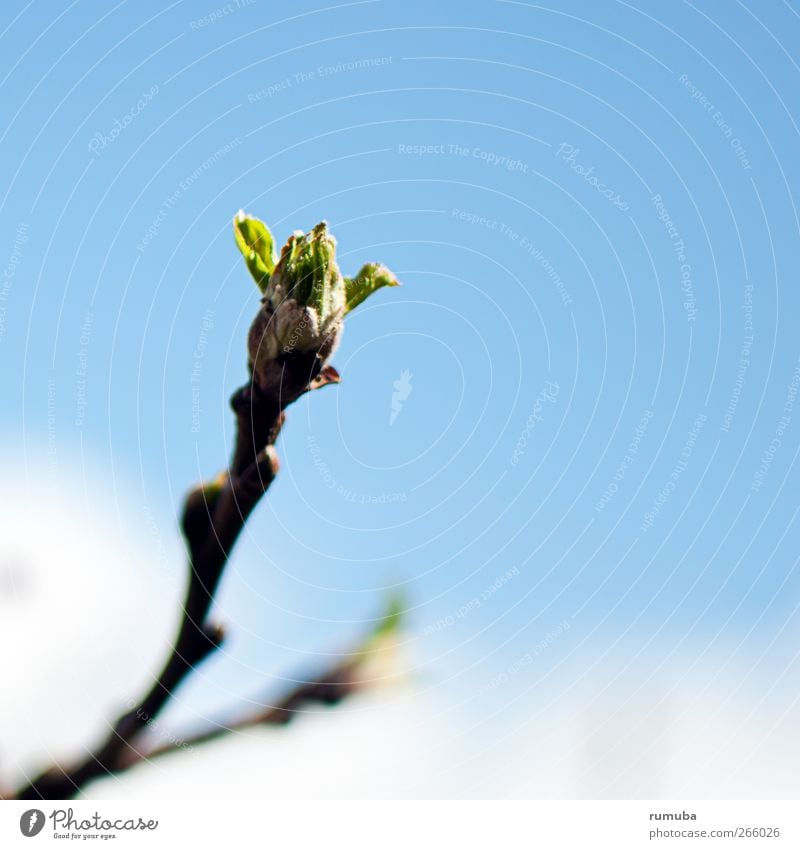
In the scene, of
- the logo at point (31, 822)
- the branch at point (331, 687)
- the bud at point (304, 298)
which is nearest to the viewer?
the bud at point (304, 298)

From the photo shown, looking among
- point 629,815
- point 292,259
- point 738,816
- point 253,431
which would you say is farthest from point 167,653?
point 738,816

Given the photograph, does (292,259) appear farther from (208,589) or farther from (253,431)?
(208,589)

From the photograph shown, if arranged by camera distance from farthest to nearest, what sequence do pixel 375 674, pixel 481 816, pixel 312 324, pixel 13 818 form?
pixel 481 816 < pixel 13 818 < pixel 375 674 < pixel 312 324

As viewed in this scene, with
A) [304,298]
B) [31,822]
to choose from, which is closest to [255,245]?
[304,298]

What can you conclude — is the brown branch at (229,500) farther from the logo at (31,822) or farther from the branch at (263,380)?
the logo at (31,822)

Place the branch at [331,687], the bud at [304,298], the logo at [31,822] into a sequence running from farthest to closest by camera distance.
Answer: the logo at [31,822] < the branch at [331,687] < the bud at [304,298]

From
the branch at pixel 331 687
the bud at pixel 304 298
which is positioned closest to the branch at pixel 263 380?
the bud at pixel 304 298
